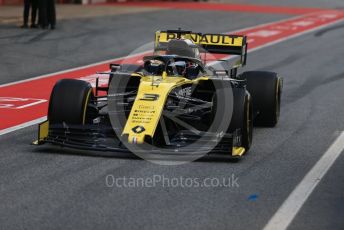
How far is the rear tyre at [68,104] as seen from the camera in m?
10.5

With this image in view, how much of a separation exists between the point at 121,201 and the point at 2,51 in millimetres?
13372

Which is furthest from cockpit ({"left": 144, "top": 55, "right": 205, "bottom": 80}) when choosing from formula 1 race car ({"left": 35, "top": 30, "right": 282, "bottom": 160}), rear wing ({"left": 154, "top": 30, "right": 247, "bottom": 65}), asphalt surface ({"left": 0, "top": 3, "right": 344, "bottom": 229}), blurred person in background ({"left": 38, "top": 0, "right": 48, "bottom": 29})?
blurred person in background ({"left": 38, "top": 0, "right": 48, "bottom": 29})

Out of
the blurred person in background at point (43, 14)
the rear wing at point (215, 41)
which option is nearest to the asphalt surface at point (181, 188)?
the rear wing at point (215, 41)

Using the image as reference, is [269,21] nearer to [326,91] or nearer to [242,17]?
[242,17]

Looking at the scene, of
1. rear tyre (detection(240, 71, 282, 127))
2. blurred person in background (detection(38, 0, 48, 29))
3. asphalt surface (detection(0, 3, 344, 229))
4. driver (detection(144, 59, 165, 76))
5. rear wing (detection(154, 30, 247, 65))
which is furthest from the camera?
blurred person in background (detection(38, 0, 48, 29))

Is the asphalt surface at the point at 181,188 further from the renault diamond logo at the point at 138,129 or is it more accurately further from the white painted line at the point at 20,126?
the renault diamond logo at the point at 138,129

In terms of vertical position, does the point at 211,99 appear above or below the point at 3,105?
above

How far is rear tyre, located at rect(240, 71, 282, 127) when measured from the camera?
12250 mm

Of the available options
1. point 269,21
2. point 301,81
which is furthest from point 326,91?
point 269,21

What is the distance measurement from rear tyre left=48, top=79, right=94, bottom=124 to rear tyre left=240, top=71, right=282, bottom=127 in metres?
2.57

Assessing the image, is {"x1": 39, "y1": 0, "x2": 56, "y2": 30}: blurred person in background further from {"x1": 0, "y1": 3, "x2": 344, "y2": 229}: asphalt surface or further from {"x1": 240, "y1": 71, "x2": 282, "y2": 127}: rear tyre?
{"x1": 240, "y1": 71, "x2": 282, "y2": 127}: rear tyre

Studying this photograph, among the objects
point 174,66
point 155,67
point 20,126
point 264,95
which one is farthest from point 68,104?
point 264,95

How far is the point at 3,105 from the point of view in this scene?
13.9 meters

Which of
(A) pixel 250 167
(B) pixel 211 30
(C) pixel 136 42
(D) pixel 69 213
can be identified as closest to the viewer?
(D) pixel 69 213
